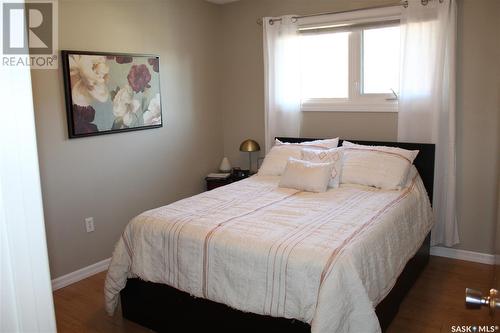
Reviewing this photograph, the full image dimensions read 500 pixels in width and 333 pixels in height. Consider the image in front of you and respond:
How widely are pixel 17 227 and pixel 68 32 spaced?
2.89m

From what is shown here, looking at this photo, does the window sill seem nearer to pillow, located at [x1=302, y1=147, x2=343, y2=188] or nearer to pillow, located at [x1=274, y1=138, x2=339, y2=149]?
pillow, located at [x1=274, y1=138, x2=339, y2=149]

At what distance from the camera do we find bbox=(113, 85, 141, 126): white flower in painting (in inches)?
137

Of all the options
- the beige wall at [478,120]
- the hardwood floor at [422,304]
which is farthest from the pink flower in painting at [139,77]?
the beige wall at [478,120]

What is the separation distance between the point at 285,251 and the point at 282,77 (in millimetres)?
2348

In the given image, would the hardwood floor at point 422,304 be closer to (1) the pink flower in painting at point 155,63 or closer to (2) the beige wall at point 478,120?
(2) the beige wall at point 478,120

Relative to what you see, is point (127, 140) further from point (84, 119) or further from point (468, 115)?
point (468, 115)

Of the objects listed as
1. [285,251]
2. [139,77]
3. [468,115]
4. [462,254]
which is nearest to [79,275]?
[139,77]

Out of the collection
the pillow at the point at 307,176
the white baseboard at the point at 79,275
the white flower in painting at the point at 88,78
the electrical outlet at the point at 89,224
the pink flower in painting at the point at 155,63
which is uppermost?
the pink flower in painting at the point at 155,63

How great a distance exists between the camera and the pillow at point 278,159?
3607 mm

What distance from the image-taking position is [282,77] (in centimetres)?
402

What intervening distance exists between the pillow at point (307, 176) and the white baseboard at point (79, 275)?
1625 millimetres

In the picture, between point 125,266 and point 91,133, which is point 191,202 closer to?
point 125,266

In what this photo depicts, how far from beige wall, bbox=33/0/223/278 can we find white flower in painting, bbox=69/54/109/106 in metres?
0.09

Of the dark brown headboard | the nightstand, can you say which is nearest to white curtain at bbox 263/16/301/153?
the nightstand
